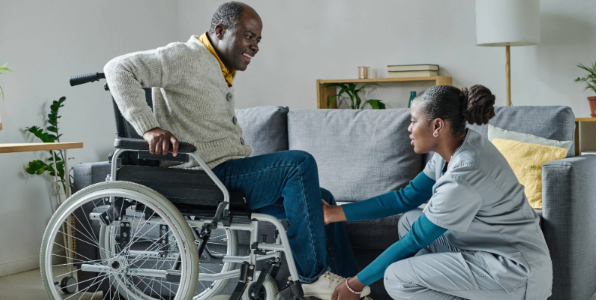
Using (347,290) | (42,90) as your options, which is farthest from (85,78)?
(42,90)

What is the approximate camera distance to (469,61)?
12.8 feet

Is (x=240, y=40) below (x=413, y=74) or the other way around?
the other way around

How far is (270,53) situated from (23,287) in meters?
2.54

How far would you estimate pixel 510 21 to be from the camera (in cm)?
340

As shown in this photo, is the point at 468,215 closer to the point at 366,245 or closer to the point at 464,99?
the point at 464,99

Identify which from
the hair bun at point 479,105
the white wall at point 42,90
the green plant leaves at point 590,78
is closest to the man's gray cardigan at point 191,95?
the hair bun at point 479,105

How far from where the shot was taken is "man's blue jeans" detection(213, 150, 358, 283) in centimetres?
158

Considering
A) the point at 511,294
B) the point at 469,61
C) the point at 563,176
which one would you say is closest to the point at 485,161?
the point at 511,294

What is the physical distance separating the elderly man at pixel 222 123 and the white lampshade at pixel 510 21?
2.17 m

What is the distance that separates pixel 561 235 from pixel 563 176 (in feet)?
0.66

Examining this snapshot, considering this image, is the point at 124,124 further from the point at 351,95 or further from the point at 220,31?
the point at 351,95

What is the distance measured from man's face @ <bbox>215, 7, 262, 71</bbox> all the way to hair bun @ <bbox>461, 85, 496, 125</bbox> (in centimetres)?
69

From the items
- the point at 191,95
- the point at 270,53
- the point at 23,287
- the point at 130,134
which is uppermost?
the point at 270,53

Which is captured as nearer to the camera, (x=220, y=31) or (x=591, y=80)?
(x=220, y=31)
